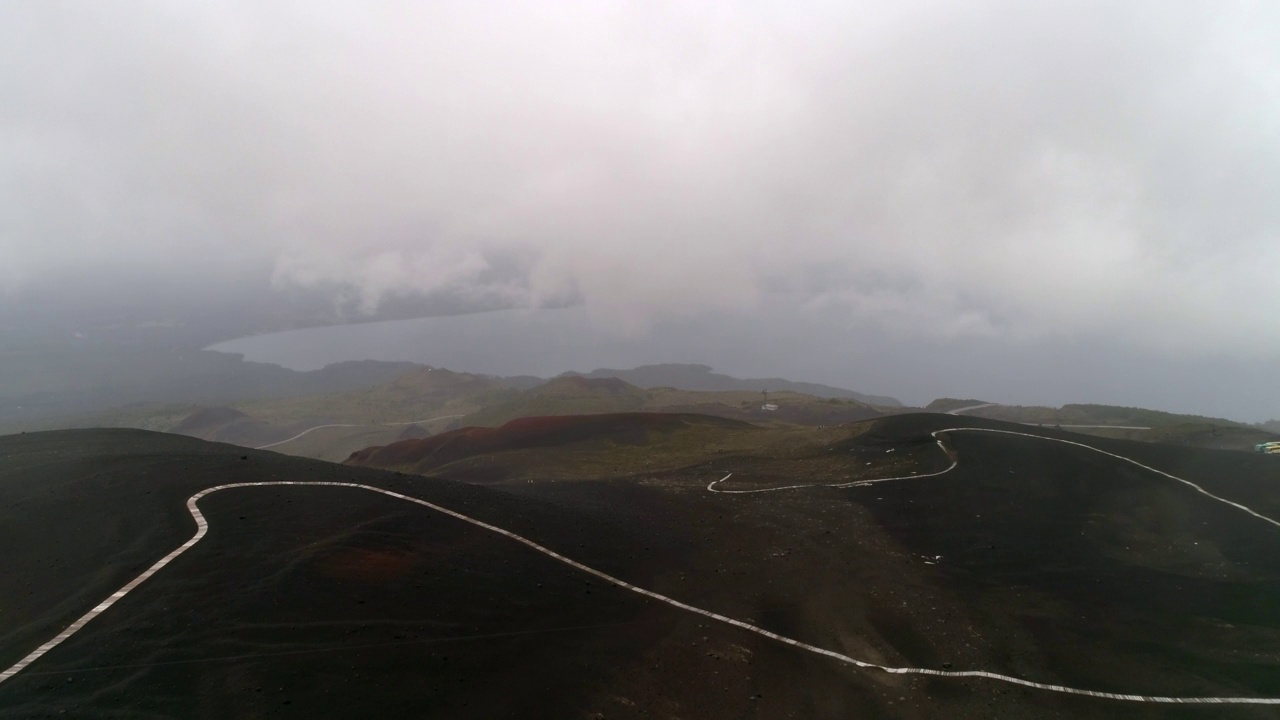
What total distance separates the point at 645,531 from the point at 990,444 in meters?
20.4

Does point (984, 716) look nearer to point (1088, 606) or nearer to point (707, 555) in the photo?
point (1088, 606)

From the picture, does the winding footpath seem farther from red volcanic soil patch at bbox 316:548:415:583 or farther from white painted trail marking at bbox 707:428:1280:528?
red volcanic soil patch at bbox 316:548:415:583

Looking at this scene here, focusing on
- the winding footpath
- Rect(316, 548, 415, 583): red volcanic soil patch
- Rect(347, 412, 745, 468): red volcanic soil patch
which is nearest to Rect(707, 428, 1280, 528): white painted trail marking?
the winding footpath

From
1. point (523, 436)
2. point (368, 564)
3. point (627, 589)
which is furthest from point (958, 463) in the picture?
point (523, 436)

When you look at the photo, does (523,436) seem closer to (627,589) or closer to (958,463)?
(958,463)

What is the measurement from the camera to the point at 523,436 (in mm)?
53625

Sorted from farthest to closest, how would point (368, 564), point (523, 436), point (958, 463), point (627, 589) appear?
point (523, 436) < point (958, 463) < point (627, 589) < point (368, 564)

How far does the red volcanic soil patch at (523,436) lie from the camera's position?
51.3m

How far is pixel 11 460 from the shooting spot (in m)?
21.1

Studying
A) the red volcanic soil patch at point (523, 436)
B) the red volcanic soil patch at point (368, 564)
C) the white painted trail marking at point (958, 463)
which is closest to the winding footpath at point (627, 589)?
the white painted trail marking at point (958, 463)

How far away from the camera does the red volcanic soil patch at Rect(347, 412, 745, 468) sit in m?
51.3

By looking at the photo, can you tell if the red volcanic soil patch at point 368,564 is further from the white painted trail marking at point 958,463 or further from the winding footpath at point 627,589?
the white painted trail marking at point 958,463

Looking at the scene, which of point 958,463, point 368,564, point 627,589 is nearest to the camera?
point 368,564

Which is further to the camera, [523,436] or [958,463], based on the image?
[523,436]
